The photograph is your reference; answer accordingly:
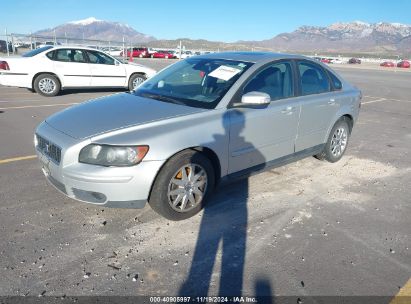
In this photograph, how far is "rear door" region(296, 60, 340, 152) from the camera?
4754mm

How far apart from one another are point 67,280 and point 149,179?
104 cm

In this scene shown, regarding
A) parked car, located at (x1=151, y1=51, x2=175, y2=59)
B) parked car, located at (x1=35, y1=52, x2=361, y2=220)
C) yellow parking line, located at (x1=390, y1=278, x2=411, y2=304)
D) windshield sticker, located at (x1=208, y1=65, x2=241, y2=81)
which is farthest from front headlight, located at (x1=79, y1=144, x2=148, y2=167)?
parked car, located at (x1=151, y1=51, x2=175, y2=59)

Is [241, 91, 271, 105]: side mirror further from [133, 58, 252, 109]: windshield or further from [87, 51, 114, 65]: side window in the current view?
[87, 51, 114, 65]: side window

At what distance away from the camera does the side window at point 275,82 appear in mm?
4164

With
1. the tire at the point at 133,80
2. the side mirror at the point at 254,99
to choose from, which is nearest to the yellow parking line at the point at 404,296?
the side mirror at the point at 254,99

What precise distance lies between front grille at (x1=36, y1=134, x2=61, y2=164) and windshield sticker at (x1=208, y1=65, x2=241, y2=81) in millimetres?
1911

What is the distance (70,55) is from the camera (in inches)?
432

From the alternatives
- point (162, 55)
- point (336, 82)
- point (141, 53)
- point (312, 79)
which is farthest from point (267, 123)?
point (141, 53)

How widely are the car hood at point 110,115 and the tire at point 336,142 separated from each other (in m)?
2.55

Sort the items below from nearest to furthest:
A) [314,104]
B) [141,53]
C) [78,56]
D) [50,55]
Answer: [314,104] → [50,55] → [78,56] → [141,53]

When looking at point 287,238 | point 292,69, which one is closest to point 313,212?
point 287,238

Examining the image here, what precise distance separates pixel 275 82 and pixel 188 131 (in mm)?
1517

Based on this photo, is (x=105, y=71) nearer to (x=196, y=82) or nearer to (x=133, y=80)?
(x=133, y=80)

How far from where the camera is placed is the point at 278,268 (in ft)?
9.87
